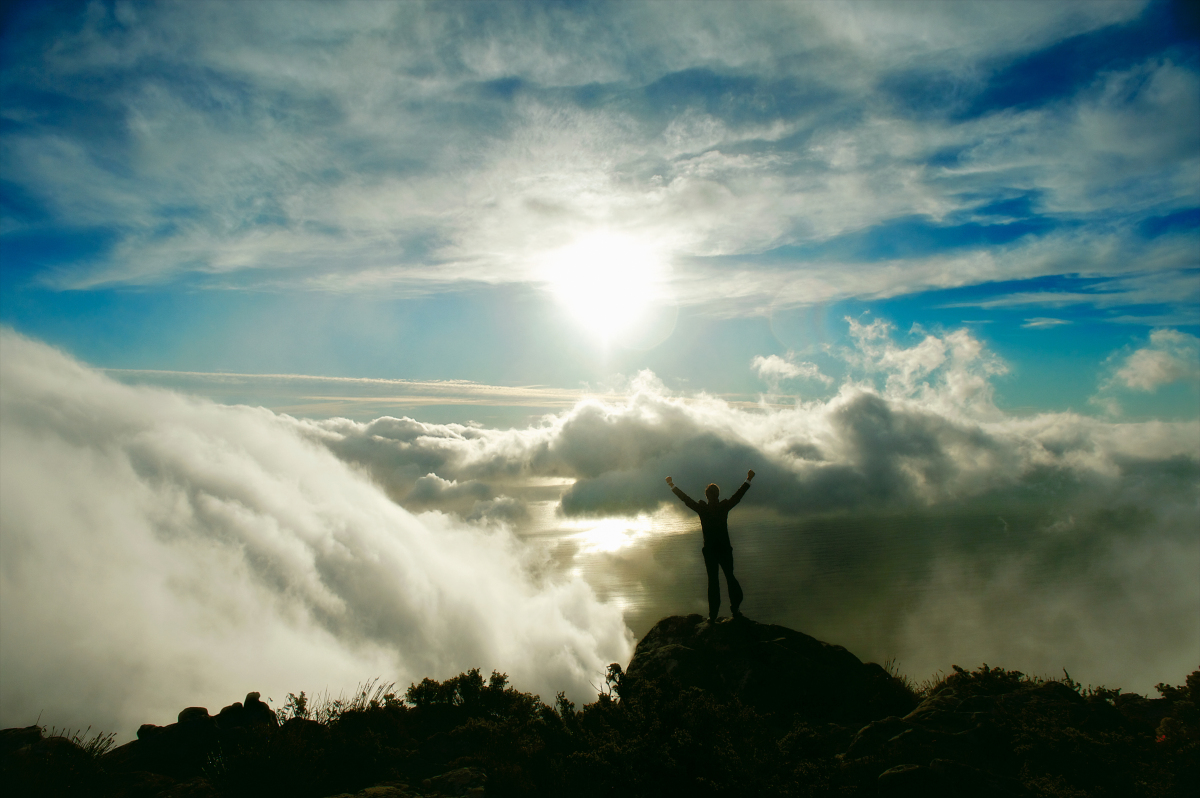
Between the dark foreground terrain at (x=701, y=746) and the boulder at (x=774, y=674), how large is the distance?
0.10 feet

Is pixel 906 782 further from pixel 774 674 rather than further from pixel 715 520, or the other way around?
pixel 715 520

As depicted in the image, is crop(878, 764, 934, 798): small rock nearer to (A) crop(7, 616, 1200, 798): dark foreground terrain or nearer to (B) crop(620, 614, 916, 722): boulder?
(A) crop(7, 616, 1200, 798): dark foreground terrain

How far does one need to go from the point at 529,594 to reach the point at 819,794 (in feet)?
476

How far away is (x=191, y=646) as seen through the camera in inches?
2557

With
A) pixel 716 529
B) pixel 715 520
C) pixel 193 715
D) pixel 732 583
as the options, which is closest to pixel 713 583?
pixel 732 583

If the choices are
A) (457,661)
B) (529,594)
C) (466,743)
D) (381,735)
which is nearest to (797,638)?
(466,743)

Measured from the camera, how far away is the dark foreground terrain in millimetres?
5418

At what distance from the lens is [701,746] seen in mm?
5566

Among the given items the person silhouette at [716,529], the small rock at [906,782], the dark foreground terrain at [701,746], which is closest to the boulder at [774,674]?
the dark foreground terrain at [701,746]

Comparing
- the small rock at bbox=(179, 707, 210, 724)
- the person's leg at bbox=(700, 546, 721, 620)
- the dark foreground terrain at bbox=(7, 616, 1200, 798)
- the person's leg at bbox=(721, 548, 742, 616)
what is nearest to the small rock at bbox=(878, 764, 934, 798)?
the dark foreground terrain at bbox=(7, 616, 1200, 798)

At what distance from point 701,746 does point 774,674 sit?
364 centimetres

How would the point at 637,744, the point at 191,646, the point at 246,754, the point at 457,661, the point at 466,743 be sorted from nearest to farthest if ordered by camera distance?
the point at 637,744 < the point at 246,754 < the point at 466,743 < the point at 191,646 < the point at 457,661

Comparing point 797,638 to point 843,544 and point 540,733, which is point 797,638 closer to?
point 540,733

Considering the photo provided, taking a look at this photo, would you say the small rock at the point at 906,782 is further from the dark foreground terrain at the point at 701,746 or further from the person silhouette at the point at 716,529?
the person silhouette at the point at 716,529
